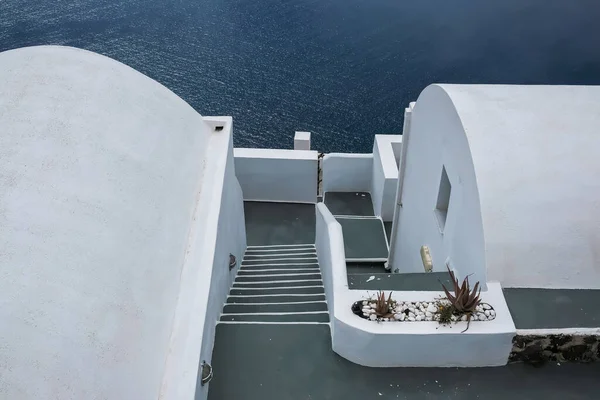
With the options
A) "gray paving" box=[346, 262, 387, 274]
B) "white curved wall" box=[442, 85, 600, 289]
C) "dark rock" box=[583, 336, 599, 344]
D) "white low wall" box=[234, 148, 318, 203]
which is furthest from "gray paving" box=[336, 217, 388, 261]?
"dark rock" box=[583, 336, 599, 344]

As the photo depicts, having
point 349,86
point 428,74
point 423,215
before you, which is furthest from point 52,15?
point 423,215

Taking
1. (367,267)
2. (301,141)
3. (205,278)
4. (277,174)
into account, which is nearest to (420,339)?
(205,278)

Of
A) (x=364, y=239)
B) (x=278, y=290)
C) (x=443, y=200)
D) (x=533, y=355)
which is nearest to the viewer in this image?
(x=533, y=355)

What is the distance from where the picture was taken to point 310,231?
16062 millimetres

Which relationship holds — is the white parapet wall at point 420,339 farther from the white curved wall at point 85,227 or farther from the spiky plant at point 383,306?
the white curved wall at point 85,227

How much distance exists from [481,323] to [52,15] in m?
36.7

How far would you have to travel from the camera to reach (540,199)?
7.16 metres

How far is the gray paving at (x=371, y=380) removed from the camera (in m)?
6.68

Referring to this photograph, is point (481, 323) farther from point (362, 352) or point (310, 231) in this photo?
point (310, 231)

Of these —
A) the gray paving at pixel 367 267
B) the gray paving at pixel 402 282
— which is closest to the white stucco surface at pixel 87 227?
the gray paving at pixel 402 282

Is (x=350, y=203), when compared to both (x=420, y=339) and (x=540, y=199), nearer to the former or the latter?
(x=540, y=199)

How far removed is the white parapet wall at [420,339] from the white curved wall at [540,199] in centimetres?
55

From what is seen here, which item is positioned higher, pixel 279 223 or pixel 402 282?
pixel 402 282

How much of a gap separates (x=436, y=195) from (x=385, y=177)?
18.8 feet
